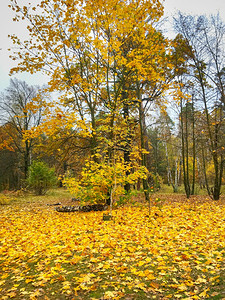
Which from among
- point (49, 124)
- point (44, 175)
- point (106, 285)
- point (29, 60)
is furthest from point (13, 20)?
point (44, 175)

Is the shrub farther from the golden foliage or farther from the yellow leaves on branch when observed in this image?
the golden foliage

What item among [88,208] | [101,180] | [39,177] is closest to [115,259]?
[101,180]

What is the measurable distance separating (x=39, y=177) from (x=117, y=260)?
45.7 feet

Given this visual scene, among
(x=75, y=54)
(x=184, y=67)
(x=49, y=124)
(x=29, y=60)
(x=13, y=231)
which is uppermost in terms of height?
(x=184, y=67)

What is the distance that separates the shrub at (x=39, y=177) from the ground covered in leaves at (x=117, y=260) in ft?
34.3

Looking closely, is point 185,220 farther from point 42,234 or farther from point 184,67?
point 184,67

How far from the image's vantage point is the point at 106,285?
2557 millimetres

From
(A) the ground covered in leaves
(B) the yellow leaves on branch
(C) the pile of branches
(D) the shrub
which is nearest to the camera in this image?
(A) the ground covered in leaves

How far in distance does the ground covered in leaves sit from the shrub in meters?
10.4

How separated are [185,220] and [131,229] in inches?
67.7

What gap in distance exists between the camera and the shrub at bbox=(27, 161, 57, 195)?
51.3 feet

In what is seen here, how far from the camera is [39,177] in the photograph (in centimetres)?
1581

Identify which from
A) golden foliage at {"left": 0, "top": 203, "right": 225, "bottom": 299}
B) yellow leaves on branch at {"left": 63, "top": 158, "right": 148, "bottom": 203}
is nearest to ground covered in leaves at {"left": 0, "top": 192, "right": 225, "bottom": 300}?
golden foliage at {"left": 0, "top": 203, "right": 225, "bottom": 299}

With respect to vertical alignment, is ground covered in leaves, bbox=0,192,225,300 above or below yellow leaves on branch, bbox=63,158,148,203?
below
